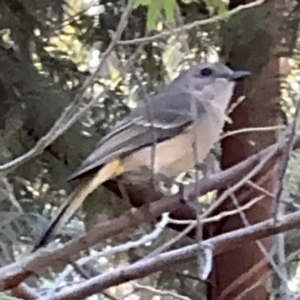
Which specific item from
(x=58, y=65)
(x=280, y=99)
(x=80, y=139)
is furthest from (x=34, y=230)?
(x=280, y=99)

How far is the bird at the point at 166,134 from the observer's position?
3.82 ft

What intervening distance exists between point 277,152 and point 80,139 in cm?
56

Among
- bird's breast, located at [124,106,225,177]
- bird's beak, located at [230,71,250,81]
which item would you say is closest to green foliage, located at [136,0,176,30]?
bird's breast, located at [124,106,225,177]

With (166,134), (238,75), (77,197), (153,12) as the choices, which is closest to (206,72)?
(238,75)

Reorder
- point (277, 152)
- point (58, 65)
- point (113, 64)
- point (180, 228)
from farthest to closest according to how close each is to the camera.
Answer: point (58, 65)
point (180, 228)
point (113, 64)
point (277, 152)

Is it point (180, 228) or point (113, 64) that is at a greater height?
point (113, 64)

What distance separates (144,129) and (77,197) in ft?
0.84

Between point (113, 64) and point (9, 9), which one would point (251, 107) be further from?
point (9, 9)

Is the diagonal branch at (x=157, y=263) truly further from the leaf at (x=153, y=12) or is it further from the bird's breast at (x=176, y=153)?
the bird's breast at (x=176, y=153)

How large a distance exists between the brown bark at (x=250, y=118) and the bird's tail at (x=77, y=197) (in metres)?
0.31

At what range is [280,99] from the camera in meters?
1.52

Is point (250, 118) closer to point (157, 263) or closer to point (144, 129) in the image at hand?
point (144, 129)

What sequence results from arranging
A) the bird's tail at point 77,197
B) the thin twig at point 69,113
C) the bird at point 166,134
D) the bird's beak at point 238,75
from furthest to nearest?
the bird's beak at point 238,75
the bird at point 166,134
the bird's tail at point 77,197
the thin twig at point 69,113

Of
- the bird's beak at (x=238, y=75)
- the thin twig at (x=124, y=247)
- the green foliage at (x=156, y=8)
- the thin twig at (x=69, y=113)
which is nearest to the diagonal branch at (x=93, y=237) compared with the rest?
the thin twig at (x=124, y=247)
